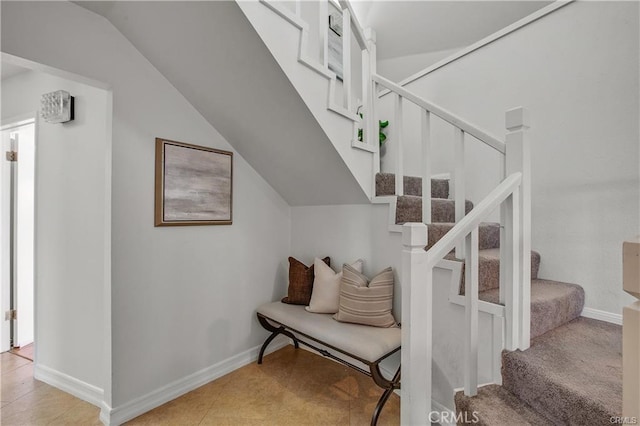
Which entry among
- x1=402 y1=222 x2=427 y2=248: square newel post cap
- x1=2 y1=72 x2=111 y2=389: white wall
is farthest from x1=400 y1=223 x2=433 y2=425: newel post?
x1=2 y1=72 x2=111 y2=389: white wall

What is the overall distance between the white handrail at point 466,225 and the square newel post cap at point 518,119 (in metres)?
0.26

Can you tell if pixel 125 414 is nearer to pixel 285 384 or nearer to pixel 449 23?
pixel 285 384

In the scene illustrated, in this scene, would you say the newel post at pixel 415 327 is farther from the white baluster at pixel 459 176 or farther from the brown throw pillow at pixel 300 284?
the brown throw pillow at pixel 300 284

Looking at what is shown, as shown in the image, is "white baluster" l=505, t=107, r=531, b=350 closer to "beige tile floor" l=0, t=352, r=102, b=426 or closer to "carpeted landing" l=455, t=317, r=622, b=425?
"carpeted landing" l=455, t=317, r=622, b=425

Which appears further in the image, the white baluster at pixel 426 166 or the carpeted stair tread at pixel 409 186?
the carpeted stair tread at pixel 409 186

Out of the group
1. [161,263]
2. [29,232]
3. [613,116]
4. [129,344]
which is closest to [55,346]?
[129,344]

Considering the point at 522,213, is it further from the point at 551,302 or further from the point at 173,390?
the point at 173,390

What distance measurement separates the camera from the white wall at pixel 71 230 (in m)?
1.89

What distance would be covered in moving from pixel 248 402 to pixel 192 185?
1.49 metres

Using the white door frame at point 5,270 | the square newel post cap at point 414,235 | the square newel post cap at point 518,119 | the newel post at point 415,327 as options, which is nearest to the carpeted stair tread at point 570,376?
the newel post at point 415,327

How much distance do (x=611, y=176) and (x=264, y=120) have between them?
6.63 ft

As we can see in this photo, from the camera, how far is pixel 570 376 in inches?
42.7

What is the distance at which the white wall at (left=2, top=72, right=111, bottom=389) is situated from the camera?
1.89 metres

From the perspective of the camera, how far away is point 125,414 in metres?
1.76
